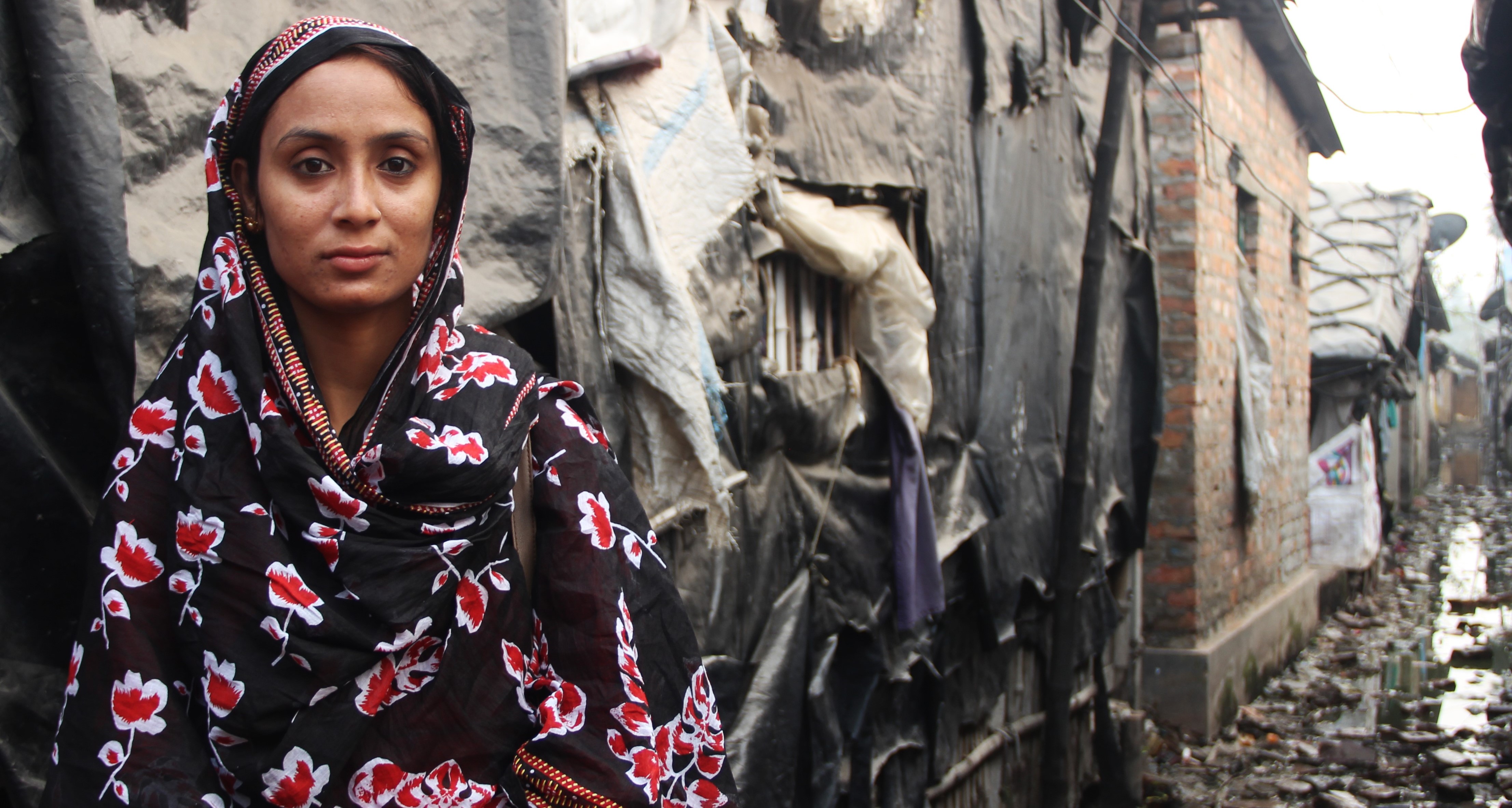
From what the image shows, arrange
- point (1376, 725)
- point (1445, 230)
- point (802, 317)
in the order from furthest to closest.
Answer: point (1445, 230), point (1376, 725), point (802, 317)

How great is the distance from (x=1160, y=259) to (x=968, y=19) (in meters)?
3.21

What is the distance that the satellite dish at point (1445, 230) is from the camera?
16328 mm

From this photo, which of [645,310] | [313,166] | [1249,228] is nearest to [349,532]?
[313,166]

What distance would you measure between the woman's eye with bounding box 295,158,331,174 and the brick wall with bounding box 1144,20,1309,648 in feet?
18.3

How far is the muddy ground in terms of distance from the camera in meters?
5.91

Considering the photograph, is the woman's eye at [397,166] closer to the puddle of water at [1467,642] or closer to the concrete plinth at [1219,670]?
the concrete plinth at [1219,670]

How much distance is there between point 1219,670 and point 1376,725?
1380 mm

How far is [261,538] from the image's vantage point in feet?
3.51

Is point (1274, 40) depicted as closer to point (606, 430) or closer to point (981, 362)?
point (981, 362)

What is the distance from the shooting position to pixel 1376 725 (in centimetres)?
730

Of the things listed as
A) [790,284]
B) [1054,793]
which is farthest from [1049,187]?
[1054,793]

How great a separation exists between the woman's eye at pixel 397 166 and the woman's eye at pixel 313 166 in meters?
0.05

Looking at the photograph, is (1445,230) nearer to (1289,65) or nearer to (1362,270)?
(1362,270)

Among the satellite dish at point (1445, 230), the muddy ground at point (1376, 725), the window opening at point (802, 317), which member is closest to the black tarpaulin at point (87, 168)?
the window opening at point (802, 317)
